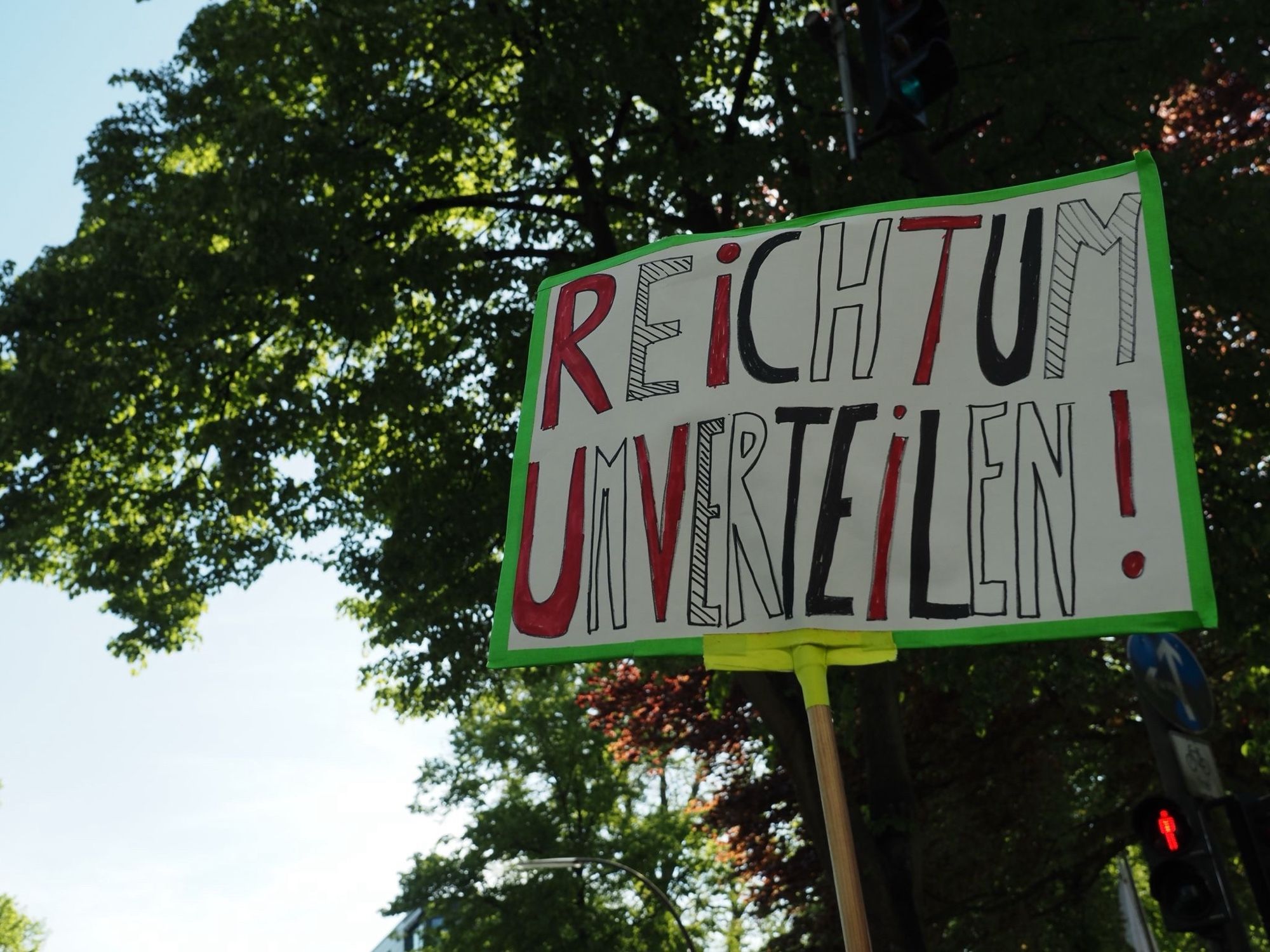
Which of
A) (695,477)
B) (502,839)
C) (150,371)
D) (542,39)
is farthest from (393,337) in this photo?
(502,839)

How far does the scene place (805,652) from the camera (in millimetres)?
2910

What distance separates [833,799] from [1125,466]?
100cm

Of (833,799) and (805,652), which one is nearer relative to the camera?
(833,799)

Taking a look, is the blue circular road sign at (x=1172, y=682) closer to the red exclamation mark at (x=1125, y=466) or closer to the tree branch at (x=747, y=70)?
the red exclamation mark at (x=1125, y=466)

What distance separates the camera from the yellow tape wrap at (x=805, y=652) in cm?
287

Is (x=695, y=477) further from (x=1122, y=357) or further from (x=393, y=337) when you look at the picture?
(x=393, y=337)

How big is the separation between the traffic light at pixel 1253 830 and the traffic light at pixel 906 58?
10.7ft

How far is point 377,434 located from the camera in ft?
43.6

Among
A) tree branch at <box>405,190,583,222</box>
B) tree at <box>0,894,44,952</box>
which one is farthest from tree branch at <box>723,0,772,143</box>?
tree at <box>0,894,44,952</box>

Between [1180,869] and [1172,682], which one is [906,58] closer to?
[1172,682]

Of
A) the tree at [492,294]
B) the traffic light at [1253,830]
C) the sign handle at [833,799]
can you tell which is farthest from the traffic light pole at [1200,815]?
the tree at [492,294]

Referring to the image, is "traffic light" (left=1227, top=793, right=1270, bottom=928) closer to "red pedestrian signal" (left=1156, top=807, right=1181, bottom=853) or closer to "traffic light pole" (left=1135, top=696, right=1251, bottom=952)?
"traffic light pole" (left=1135, top=696, right=1251, bottom=952)

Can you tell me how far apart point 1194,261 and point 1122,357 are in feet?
22.5

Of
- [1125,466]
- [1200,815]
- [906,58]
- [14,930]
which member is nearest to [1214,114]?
[906,58]
